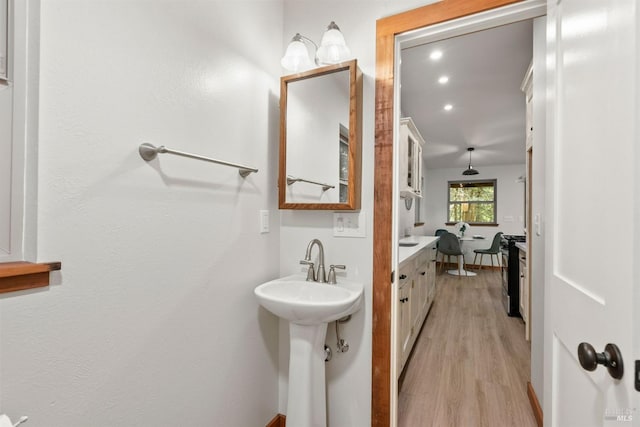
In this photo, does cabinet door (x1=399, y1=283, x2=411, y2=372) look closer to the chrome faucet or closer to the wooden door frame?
the wooden door frame

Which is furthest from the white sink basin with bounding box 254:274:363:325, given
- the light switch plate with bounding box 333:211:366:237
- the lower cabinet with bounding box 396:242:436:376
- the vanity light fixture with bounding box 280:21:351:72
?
the vanity light fixture with bounding box 280:21:351:72

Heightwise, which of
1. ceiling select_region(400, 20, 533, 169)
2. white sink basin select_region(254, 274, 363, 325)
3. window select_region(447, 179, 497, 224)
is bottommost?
white sink basin select_region(254, 274, 363, 325)

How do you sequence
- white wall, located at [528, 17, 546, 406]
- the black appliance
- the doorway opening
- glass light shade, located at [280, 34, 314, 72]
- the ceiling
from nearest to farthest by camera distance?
the doorway opening < glass light shade, located at [280, 34, 314, 72] < white wall, located at [528, 17, 546, 406] < the ceiling < the black appliance

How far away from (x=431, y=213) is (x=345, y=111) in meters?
6.99

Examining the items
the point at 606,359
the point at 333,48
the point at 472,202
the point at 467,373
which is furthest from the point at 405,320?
the point at 472,202

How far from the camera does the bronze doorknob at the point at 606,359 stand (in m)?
0.57

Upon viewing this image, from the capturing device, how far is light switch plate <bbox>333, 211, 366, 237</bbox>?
1482mm

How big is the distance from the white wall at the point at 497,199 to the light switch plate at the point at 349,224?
675 centimetres

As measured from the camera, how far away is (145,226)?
98 cm

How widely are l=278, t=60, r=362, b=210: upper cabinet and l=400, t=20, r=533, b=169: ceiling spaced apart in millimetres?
1266

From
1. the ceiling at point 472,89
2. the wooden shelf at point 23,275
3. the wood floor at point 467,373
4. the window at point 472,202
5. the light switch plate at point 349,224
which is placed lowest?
the wood floor at point 467,373

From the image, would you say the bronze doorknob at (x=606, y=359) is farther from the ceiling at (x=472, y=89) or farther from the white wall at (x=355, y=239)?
the ceiling at (x=472, y=89)

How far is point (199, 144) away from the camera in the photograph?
1.19 metres

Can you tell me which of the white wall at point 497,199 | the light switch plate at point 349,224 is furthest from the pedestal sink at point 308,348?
the white wall at point 497,199
